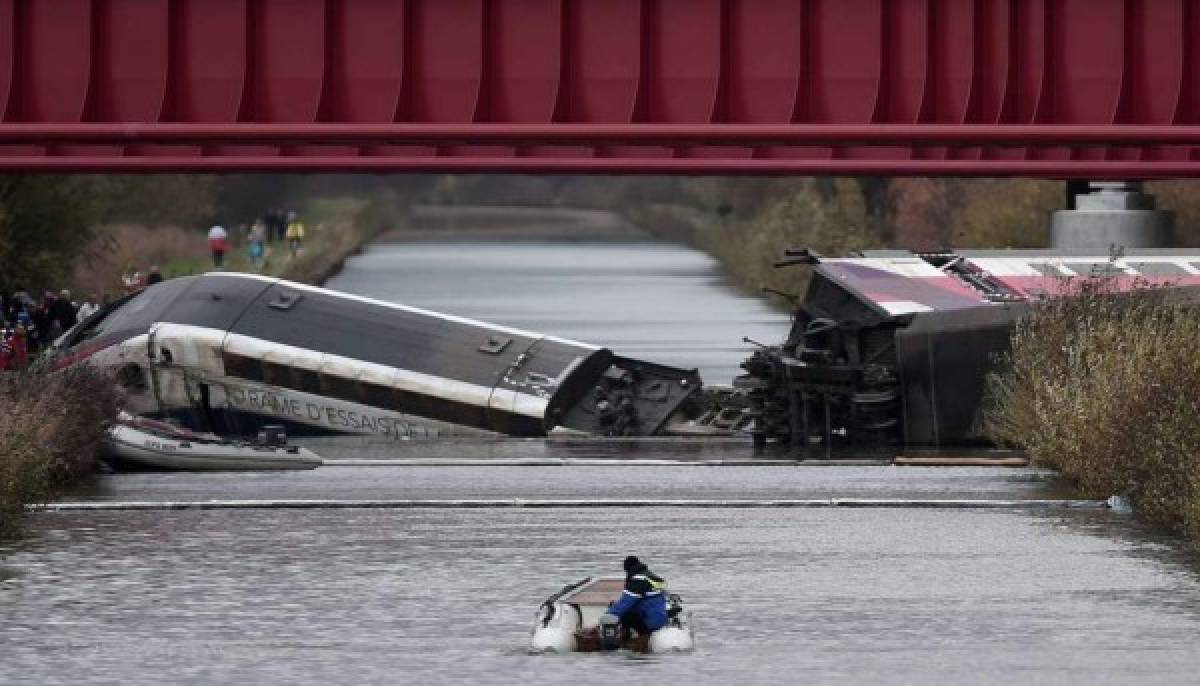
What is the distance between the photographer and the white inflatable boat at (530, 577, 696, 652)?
89.1 ft

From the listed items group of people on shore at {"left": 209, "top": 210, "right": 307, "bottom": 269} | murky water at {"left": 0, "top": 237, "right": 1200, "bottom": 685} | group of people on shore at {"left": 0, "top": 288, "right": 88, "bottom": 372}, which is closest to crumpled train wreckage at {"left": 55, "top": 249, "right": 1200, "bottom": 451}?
murky water at {"left": 0, "top": 237, "right": 1200, "bottom": 685}

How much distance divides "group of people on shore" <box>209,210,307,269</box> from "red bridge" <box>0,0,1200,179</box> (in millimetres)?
60228

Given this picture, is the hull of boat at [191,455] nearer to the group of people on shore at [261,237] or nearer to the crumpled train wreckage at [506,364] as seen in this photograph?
the crumpled train wreckage at [506,364]

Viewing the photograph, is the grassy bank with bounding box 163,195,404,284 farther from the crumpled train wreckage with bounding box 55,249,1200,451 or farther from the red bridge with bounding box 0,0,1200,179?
the red bridge with bounding box 0,0,1200,179

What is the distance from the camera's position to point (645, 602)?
2716 centimetres

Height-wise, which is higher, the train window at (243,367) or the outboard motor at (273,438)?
the train window at (243,367)

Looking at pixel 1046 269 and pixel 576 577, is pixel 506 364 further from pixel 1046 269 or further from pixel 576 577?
pixel 576 577

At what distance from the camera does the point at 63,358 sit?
52562 mm

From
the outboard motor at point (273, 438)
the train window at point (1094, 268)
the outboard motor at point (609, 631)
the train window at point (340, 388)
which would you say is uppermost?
the train window at point (1094, 268)

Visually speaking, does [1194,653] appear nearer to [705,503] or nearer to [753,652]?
[753,652]

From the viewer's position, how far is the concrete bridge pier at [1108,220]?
53469mm

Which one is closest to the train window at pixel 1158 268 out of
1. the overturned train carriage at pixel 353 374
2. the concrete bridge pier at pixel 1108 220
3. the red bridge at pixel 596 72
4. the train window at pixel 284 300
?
the concrete bridge pier at pixel 1108 220

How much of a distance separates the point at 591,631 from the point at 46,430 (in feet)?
49.1

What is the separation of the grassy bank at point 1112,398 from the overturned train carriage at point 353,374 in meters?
7.65
